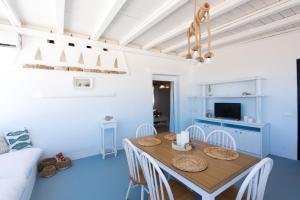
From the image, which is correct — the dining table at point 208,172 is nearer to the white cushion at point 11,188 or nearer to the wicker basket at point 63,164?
the white cushion at point 11,188

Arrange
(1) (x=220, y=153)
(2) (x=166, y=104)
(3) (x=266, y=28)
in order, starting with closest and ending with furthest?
A: 1. (1) (x=220, y=153)
2. (3) (x=266, y=28)
3. (2) (x=166, y=104)

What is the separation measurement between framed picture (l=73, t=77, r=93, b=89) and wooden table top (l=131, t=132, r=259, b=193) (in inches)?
84.5

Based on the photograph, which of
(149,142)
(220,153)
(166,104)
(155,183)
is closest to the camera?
(155,183)

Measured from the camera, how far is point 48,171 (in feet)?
8.52

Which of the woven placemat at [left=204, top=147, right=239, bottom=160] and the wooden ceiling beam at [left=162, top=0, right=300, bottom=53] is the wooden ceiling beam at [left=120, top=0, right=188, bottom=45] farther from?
the woven placemat at [left=204, top=147, right=239, bottom=160]

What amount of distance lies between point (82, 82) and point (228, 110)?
12.4ft

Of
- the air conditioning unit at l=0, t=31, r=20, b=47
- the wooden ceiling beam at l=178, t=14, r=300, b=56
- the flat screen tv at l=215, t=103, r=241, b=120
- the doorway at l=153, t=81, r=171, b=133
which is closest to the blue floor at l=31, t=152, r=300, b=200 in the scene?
the flat screen tv at l=215, t=103, r=241, b=120

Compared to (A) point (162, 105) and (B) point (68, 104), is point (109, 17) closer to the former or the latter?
(B) point (68, 104)

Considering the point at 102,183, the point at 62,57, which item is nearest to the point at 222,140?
the point at 102,183

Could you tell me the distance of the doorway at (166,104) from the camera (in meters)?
4.99

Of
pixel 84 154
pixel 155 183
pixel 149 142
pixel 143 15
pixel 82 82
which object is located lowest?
pixel 84 154

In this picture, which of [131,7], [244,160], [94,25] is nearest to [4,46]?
[94,25]

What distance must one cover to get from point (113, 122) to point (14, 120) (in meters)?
1.81

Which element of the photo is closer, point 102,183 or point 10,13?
point 10,13
